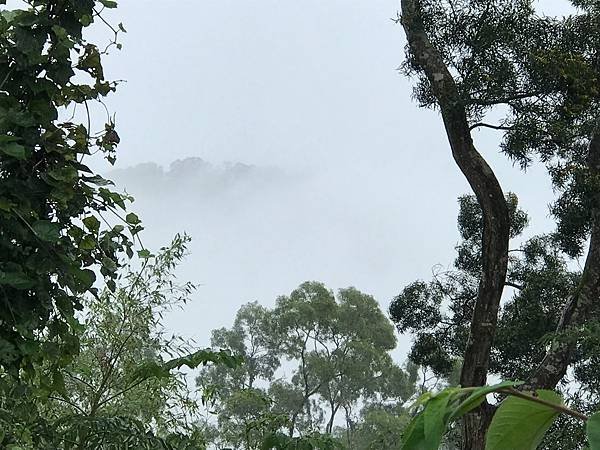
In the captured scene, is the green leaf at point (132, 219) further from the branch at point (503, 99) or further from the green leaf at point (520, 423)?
the branch at point (503, 99)

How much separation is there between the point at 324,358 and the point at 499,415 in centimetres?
1260

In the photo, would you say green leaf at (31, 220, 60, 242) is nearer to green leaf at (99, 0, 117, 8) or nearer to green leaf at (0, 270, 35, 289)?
green leaf at (0, 270, 35, 289)

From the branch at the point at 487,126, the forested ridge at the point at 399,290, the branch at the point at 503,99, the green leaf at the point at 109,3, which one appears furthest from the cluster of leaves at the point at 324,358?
the green leaf at the point at 109,3

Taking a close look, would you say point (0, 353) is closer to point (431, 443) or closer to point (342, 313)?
point (431, 443)

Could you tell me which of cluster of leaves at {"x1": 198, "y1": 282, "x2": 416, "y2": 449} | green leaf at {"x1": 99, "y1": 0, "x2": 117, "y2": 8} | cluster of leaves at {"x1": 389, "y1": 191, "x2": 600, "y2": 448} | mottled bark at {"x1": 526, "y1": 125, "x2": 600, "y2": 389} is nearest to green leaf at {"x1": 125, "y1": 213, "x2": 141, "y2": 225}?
green leaf at {"x1": 99, "y1": 0, "x2": 117, "y2": 8}

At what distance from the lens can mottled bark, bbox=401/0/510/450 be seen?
402cm

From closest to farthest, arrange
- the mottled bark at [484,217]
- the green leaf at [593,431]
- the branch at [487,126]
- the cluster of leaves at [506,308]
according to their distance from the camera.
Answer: the green leaf at [593,431] < the mottled bark at [484,217] < the branch at [487,126] < the cluster of leaves at [506,308]

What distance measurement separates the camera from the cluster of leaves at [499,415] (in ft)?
A: 0.99

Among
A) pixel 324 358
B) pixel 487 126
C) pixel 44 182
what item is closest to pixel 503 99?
pixel 487 126

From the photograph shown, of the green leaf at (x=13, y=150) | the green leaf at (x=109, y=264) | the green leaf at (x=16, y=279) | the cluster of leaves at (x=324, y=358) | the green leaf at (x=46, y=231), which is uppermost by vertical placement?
the cluster of leaves at (x=324, y=358)

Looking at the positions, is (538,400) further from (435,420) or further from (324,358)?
(324,358)

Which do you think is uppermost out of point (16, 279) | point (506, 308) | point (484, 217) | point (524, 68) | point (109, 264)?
point (524, 68)

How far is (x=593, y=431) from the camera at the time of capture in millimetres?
288

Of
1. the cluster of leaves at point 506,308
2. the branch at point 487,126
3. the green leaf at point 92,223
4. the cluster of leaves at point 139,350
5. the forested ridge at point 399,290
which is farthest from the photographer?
the cluster of leaves at point 506,308
